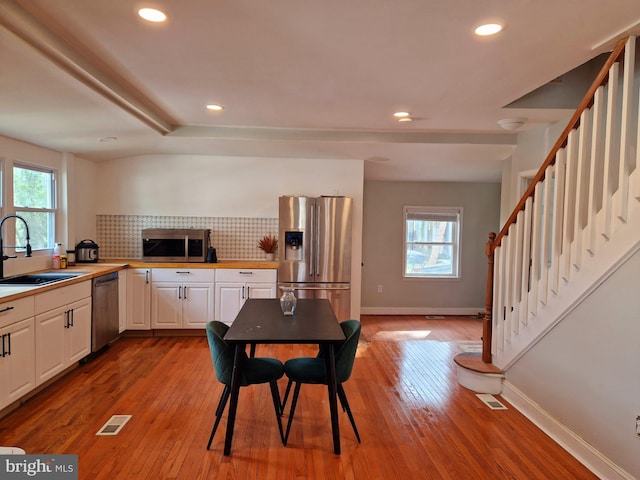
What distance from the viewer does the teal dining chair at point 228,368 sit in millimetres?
2467

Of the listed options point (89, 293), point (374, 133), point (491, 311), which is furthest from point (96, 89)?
point (491, 311)

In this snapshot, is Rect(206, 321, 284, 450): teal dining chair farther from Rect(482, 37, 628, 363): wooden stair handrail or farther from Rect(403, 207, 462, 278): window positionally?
Rect(403, 207, 462, 278): window

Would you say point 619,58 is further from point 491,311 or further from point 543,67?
point 491,311

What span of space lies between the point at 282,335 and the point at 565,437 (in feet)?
6.44

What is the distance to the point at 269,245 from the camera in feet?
17.3

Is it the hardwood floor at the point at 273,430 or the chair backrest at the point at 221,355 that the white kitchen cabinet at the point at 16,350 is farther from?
the chair backrest at the point at 221,355

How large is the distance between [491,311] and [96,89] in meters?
3.61

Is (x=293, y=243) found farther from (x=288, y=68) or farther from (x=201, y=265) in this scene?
(x=288, y=68)

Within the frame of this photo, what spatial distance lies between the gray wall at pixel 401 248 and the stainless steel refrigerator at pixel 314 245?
5.36 ft

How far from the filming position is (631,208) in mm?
2176

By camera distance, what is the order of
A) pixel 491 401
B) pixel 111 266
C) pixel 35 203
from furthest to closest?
pixel 111 266
pixel 35 203
pixel 491 401

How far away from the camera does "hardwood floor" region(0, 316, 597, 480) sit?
2314 mm

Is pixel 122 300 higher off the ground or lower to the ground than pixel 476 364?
higher

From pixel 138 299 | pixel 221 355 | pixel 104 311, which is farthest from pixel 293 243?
pixel 221 355
